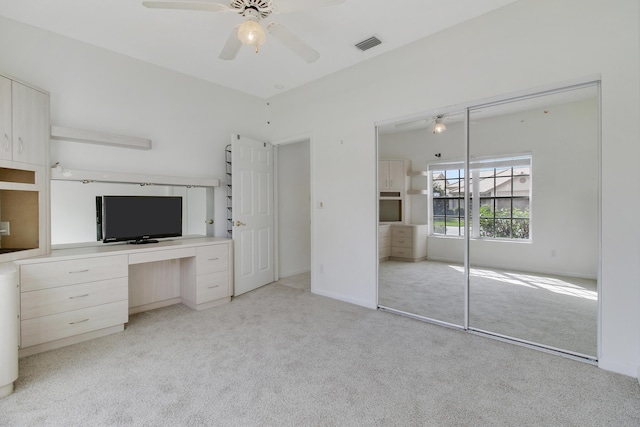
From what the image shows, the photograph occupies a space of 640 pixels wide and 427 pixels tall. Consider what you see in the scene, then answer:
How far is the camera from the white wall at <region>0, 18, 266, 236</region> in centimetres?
279

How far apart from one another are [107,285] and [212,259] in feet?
3.49

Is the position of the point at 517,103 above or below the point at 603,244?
above

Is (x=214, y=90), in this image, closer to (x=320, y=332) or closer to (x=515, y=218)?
(x=320, y=332)

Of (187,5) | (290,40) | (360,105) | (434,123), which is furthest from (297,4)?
(434,123)

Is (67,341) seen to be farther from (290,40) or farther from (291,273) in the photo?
(290,40)

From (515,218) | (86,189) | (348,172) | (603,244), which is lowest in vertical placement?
(603,244)

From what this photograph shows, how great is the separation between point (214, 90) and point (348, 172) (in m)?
2.22

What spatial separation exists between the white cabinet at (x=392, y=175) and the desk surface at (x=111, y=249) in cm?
208

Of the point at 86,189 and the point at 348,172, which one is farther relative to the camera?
the point at 348,172

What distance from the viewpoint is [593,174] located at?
229cm

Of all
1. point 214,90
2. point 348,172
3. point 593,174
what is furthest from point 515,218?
point 214,90

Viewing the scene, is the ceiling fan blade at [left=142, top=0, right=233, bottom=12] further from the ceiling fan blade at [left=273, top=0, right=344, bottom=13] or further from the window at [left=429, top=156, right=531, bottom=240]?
the window at [left=429, top=156, right=531, bottom=240]

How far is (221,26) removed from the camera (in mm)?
2742

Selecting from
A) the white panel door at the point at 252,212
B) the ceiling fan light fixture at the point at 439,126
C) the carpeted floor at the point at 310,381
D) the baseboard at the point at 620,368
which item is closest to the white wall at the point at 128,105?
the white panel door at the point at 252,212
